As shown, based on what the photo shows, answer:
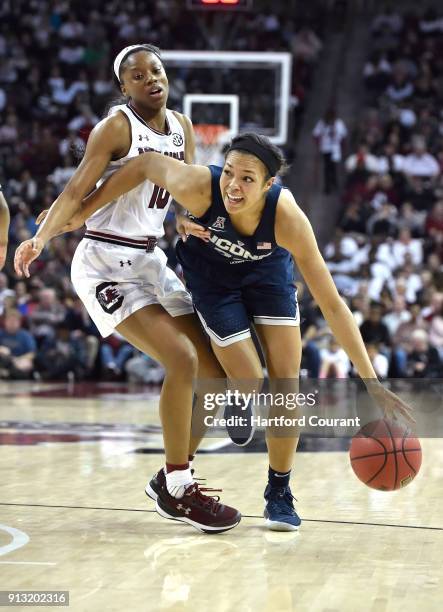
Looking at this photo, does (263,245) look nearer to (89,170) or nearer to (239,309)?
(239,309)

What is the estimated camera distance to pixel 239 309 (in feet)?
15.5

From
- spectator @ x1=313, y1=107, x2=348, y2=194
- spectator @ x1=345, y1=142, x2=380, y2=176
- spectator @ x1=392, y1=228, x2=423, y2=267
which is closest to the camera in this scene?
spectator @ x1=392, y1=228, x2=423, y2=267

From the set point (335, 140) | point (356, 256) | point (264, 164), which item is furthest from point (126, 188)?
point (335, 140)

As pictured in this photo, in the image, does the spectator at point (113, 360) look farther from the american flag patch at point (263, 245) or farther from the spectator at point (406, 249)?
the american flag patch at point (263, 245)

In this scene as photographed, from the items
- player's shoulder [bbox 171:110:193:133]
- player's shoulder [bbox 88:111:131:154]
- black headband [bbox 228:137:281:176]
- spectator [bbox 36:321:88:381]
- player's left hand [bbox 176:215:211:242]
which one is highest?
player's shoulder [bbox 171:110:193:133]

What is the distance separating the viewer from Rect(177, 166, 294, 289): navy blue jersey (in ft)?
→ 14.8

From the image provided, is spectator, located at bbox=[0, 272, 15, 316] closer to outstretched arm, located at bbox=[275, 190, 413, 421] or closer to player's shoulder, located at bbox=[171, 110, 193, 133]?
player's shoulder, located at bbox=[171, 110, 193, 133]

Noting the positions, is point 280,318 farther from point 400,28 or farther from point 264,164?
point 400,28

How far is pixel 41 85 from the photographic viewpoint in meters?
18.4

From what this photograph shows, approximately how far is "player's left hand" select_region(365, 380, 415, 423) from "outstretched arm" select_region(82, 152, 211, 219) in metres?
1.05

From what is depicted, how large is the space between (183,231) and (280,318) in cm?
58

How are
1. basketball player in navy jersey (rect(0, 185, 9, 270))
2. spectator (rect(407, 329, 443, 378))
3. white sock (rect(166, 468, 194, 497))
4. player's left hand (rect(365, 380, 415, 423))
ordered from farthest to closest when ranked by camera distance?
spectator (rect(407, 329, 443, 378)) → basketball player in navy jersey (rect(0, 185, 9, 270)) → white sock (rect(166, 468, 194, 497)) → player's left hand (rect(365, 380, 415, 423))

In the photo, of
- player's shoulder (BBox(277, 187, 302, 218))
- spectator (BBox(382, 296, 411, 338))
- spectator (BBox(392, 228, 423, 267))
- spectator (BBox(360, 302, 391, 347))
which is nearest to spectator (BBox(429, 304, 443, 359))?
spectator (BBox(382, 296, 411, 338))

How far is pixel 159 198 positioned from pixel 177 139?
313 mm
